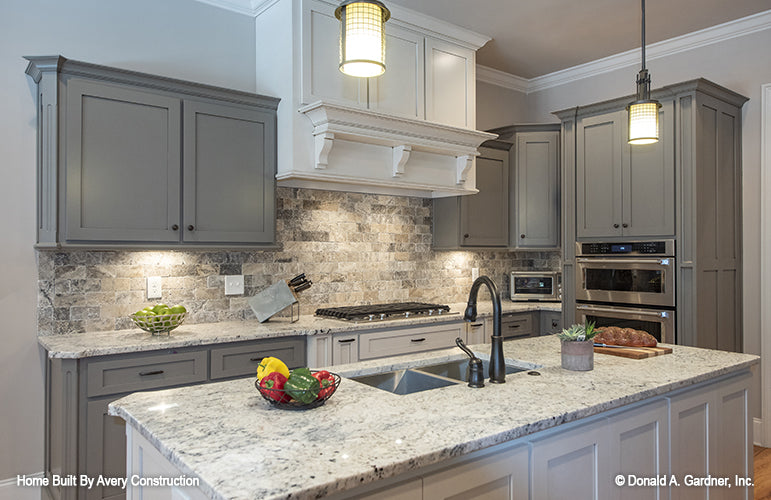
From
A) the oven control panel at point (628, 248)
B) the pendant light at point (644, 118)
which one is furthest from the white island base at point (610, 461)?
the oven control panel at point (628, 248)

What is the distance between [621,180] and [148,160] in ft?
10.7

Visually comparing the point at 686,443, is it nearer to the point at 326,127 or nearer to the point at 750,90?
the point at 326,127

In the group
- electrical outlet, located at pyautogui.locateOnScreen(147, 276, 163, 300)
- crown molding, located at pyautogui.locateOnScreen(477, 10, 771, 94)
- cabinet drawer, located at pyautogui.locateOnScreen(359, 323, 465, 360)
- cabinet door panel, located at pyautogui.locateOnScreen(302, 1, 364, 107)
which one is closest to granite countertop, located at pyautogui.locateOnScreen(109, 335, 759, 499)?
cabinet drawer, located at pyautogui.locateOnScreen(359, 323, 465, 360)

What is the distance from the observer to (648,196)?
3959 mm

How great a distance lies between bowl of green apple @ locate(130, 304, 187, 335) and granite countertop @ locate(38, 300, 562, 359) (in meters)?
0.04

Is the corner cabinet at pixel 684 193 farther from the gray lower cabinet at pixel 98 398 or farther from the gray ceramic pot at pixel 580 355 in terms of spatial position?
the gray lower cabinet at pixel 98 398

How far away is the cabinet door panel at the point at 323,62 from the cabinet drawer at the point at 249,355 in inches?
58.0

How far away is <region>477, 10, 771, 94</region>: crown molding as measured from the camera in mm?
3980

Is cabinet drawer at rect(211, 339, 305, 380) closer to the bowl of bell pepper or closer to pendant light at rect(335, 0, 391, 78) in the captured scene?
the bowl of bell pepper

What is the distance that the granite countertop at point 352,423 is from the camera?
3.67 feet

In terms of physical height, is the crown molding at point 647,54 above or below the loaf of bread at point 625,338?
above

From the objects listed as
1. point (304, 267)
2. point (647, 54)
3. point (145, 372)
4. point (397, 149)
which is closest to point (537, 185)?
point (647, 54)

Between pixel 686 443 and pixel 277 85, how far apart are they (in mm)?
2893

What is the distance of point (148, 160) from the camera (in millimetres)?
2932
